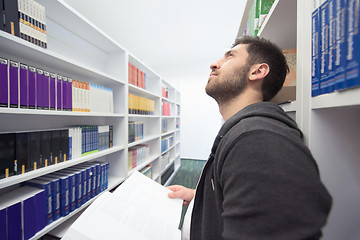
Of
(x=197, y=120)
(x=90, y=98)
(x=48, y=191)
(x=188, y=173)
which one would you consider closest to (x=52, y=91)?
(x=90, y=98)

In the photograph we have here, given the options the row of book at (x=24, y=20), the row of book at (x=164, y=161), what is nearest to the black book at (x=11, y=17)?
the row of book at (x=24, y=20)

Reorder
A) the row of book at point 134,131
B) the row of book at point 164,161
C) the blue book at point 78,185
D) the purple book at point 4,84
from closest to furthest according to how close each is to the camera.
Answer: the purple book at point 4,84 → the blue book at point 78,185 → the row of book at point 134,131 → the row of book at point 164,161

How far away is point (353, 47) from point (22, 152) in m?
1.41

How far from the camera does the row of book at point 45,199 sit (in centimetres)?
77

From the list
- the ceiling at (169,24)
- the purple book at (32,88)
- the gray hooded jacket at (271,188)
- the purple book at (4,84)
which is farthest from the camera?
the ceiling at (169,24)

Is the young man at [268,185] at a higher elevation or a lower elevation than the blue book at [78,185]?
higher

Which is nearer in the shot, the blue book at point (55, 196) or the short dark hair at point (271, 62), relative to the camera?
the short dark hair at point (271, 62)

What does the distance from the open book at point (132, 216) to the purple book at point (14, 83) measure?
69cm

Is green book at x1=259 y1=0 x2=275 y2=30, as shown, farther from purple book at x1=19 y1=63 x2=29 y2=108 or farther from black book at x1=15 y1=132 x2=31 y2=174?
black book at x1=15 y1=132 x2=31 y2=174

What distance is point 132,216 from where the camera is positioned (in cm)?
65

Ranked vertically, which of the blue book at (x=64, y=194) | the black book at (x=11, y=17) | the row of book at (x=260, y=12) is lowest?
the blue book at (x=64, y=194)

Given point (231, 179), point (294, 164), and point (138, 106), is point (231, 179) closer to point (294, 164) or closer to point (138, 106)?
point (294, 164)

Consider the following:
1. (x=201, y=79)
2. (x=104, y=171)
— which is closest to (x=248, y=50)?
(x=104, y=171)

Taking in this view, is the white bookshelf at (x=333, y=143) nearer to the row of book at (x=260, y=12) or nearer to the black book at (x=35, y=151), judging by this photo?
the row of book at (x=260, y=12)
